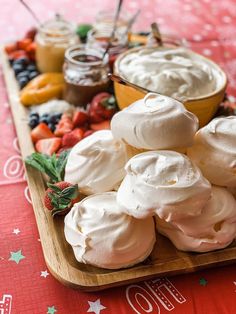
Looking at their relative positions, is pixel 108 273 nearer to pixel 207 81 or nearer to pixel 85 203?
pixel 85 203

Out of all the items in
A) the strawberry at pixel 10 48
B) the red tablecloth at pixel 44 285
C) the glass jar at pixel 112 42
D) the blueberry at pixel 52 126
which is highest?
the glass jar at pixel 112 42

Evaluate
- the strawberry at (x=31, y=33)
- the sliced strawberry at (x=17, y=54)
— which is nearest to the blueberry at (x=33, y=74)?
the sliced strawberry at (x=17, y=54)

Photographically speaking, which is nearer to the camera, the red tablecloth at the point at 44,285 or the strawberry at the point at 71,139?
the red tablecloth at the point at 44,285

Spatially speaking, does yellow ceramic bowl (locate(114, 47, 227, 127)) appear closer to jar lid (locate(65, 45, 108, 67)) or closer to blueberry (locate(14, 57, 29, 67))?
jar lid (locate(65, 45, 108, 67))

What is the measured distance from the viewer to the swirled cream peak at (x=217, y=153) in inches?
42.2

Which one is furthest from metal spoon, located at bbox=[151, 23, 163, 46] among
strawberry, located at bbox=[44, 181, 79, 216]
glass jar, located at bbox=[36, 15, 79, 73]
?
strawberry, located at bbox=[44, 181, 79, 216]

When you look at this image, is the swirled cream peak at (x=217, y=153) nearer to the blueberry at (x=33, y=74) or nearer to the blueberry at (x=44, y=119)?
the blueberry at (x=44, y=119)

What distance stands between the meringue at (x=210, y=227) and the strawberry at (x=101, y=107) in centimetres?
49

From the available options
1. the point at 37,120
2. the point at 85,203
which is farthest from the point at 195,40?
the point at 85,203

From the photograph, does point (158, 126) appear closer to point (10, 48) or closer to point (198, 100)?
point (198, 100)

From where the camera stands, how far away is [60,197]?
1118mm

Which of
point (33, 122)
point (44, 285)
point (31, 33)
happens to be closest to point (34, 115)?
point (33, 122)

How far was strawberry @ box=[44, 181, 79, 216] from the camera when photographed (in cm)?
112

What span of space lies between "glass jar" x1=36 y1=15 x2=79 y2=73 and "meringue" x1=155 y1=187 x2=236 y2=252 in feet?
2.61
